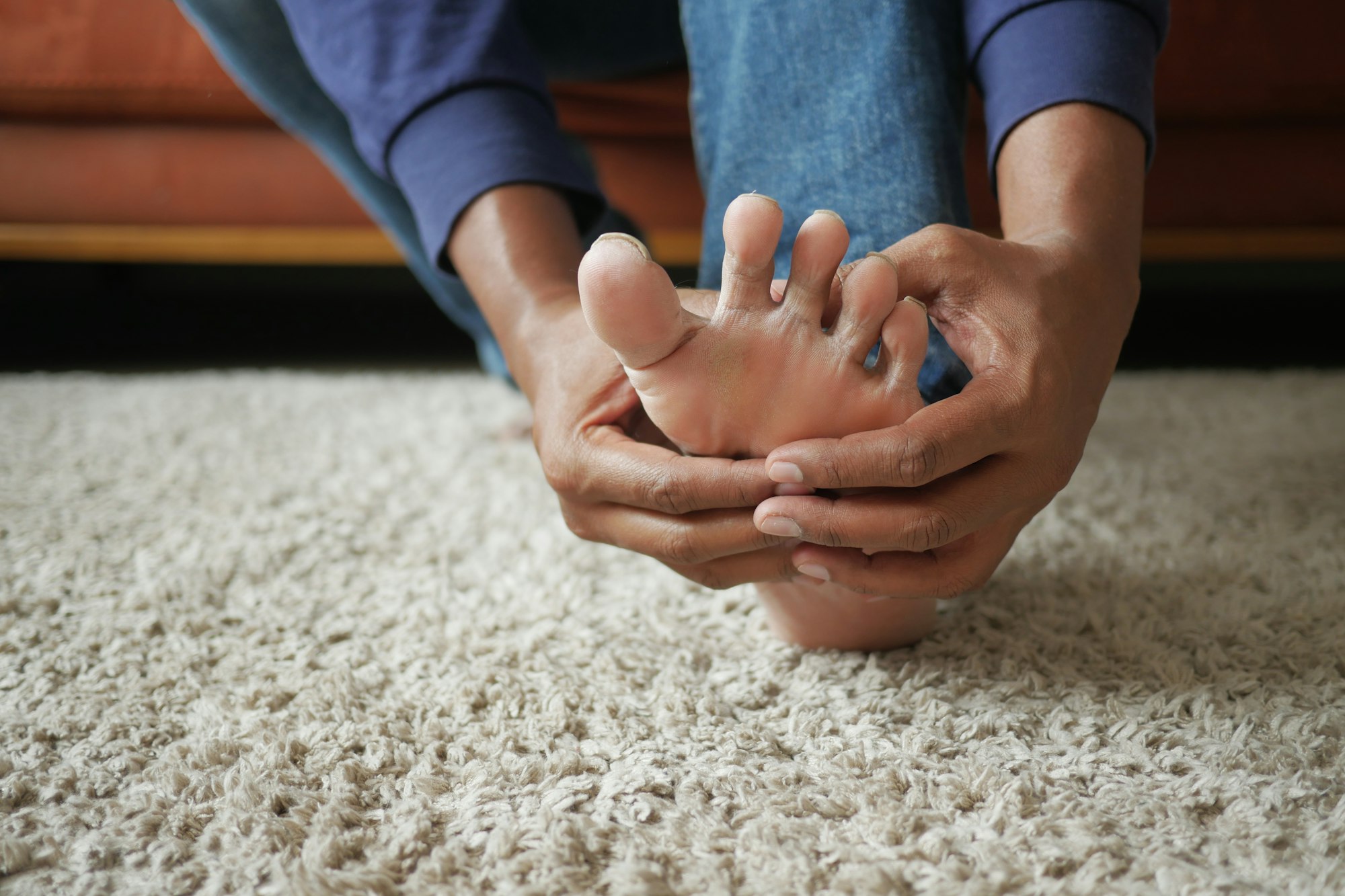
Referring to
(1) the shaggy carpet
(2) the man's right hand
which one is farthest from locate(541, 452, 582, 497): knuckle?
(1) the shaggy carpet

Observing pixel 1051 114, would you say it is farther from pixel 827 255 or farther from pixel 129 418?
pixel 129 418

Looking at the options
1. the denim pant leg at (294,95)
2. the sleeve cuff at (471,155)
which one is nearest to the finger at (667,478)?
the sleeve cuff at (471,155)

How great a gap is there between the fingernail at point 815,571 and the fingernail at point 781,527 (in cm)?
3

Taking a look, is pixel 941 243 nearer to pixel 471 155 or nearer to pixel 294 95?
pixel 471 155

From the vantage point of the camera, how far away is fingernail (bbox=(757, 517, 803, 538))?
0.40 m

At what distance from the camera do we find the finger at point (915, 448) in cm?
38

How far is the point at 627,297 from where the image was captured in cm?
37

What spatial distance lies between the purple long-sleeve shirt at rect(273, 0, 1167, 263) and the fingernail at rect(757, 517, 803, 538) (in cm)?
26

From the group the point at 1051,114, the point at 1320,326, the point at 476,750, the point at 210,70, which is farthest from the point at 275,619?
the point at 1320,326

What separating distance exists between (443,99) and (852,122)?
26cm

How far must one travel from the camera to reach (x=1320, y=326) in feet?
4.85

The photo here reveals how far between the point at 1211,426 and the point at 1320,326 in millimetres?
752

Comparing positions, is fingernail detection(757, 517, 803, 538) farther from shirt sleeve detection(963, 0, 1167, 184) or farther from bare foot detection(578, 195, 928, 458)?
shirt sleeve detection(963, 0, 1167, 184)

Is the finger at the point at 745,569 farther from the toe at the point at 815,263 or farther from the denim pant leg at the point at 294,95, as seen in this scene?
the denim pant leg at the point at 294,95
